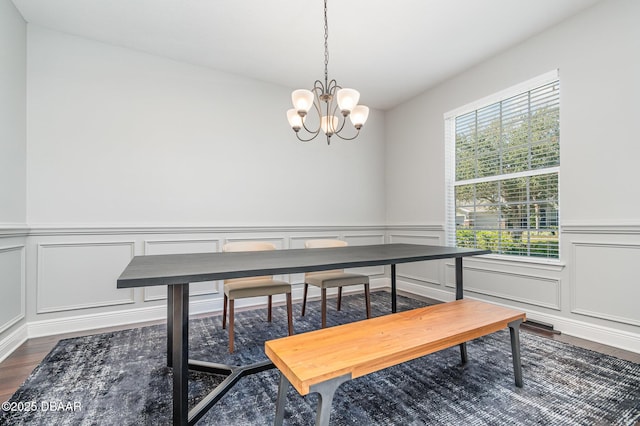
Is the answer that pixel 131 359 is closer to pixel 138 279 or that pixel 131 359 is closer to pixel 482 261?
pixel 138 279

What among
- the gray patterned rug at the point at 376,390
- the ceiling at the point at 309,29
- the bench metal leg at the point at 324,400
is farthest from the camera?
the ceiling at the point at 309,29

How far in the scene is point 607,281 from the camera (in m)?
2.38

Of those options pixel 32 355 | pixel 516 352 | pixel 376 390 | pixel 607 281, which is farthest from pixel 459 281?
pixel 32 355

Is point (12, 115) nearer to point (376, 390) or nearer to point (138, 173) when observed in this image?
point (138, 173)

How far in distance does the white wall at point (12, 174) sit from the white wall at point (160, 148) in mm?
123

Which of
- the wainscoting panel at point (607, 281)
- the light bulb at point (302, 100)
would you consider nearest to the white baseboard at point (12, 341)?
the light bulb at point (302, 100)

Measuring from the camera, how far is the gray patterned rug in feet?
4.91

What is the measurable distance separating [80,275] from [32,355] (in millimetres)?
742

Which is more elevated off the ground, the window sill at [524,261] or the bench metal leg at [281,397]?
the window sill at [524,261]

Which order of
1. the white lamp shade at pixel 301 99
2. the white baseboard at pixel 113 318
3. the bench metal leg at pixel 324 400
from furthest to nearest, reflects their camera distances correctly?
the white baseboard at pixel 113 318, the white lamp shade at pixel 301 99, the bench metal leg at pixel 324 400

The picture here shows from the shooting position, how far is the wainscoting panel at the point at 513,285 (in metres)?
2.73

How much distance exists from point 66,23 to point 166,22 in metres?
0.88

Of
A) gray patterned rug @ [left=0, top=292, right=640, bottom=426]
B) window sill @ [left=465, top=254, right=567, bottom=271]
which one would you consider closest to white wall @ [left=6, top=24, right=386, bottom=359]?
gray patterned rug @ [left=0, top=292, right=640, bottom=426]

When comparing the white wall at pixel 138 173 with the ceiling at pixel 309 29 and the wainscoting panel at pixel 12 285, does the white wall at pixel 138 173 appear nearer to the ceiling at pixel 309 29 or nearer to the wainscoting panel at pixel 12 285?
the wainscoting panel at pixel 12 285
